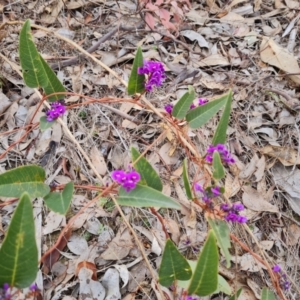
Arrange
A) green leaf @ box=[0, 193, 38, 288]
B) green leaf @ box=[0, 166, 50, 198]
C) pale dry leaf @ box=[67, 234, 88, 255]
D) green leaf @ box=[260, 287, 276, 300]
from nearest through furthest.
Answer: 1. green leaf @ box=[0, 193, 38, 288]
2. green leaf @ box=[0, 166, 50, 198]
3. green leaf @ box=[260, 287, 276, 300]
4. pale dry leaf @ box=[67, 234, 88, 255]

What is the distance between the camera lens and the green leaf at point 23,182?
3.22 feet

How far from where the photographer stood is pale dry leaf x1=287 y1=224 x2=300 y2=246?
1.55 metres

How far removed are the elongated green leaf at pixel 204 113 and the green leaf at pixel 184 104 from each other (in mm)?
18

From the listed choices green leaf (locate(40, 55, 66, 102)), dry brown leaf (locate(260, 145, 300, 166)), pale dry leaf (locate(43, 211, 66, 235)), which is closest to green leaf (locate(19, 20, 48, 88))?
green leaf (locate(40, 55, 66, 102))

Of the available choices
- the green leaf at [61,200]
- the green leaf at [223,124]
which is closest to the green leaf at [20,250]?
the green leaf at [61,200]

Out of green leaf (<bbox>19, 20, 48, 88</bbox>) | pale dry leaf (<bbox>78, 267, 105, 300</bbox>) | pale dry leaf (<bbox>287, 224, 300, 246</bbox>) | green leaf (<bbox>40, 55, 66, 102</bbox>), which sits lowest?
pale dry leaf (<bbox>287, 224, 300, 246</bbox>)

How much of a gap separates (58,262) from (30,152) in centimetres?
45

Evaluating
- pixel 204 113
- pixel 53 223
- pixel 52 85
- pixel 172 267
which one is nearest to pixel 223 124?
pixel 204 113

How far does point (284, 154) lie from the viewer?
174cm

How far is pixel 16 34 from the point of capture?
203cm

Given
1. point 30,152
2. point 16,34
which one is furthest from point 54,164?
point 16,34

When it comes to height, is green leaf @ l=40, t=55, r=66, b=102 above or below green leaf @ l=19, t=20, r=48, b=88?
below

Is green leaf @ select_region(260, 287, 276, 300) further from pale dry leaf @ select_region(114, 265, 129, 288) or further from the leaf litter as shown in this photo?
pale dry leaf @ select_region(114, 265, 129, 288)

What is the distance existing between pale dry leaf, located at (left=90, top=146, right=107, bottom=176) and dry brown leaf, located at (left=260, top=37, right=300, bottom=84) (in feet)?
3.03
